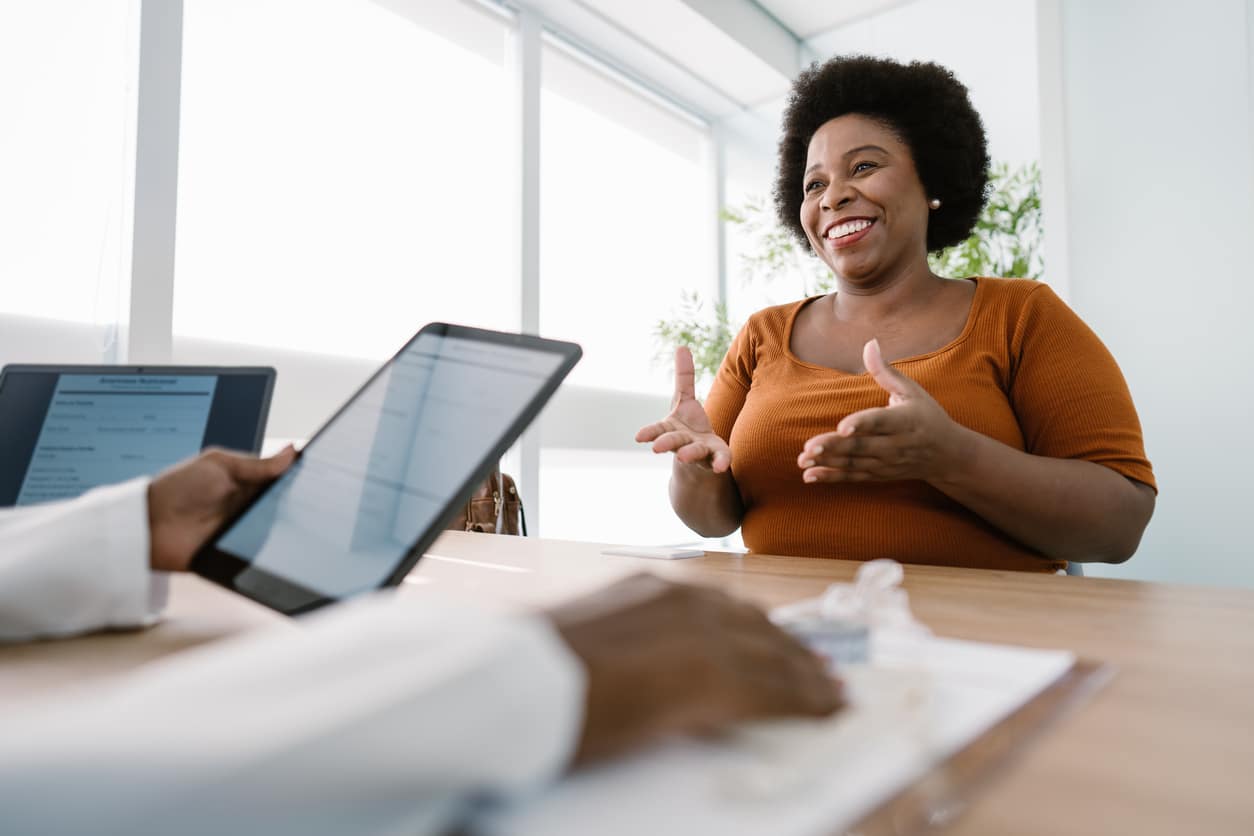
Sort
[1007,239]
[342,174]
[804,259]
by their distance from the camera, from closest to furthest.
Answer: [342,174] → [1007,239] → [804,259]

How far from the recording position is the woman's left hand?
0.91m

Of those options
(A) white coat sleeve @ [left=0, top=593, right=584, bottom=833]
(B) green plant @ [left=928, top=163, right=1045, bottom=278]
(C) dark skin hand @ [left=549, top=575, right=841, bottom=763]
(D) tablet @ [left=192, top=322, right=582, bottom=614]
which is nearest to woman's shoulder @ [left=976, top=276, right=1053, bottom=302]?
(D) tablet @ [left=192, top=322, right=582, bottom=614]

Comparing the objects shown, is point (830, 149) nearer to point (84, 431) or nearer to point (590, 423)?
point (84, 431)

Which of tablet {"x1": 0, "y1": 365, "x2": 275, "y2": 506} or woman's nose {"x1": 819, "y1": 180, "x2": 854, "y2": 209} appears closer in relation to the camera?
tablet {"x1": 0, "y1": 365, "x2": 275, "y2": 506}

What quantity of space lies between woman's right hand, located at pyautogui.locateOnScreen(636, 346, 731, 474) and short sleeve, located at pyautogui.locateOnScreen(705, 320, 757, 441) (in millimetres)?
202

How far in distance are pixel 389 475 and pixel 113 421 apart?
442mm

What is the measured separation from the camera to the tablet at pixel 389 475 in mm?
512

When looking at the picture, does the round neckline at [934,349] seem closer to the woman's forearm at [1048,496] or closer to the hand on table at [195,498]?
the woman's forearm at [1048,496]

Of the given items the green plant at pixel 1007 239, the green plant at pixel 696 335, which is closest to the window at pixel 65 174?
the green plant at pixel 696 335

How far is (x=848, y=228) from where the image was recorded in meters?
1.47

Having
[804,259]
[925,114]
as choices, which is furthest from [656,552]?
[804,259]

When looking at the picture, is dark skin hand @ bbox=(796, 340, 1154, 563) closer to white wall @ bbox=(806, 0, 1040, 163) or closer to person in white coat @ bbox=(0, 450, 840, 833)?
person in white coat @ bbox=(0, 450, 840, 833)

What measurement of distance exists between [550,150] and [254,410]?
312cm

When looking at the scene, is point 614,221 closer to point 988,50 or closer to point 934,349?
point 988,50
